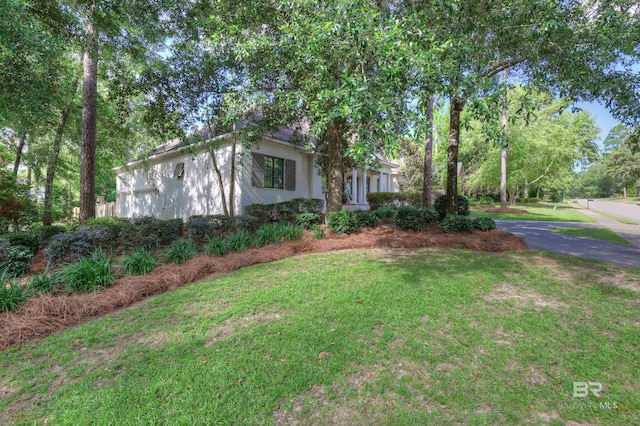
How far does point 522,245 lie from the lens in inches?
286

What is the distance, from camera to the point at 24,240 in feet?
19.2

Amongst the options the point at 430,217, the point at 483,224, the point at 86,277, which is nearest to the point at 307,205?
the point at 430,217

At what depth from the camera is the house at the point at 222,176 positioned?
11.7 meters

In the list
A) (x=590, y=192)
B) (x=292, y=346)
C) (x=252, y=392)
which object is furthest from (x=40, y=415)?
(x=590, y=192)

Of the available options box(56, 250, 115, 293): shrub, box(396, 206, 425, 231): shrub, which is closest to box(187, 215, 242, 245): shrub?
box(56, 250, 115, 293): shrub

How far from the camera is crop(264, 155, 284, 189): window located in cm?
1245

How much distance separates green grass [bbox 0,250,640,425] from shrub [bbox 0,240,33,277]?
2961mm

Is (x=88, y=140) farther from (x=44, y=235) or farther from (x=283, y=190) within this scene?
(x=283, y=190)

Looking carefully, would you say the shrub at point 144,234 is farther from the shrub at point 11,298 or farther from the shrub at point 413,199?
the shrub at point 413,199

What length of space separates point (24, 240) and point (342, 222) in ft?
23.8

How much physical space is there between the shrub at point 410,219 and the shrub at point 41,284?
26.7 feet

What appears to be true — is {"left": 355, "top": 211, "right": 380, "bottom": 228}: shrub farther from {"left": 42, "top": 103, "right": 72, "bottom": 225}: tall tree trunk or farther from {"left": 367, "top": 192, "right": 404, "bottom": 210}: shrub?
{"left": 42, "top": 103, "right": 72, "bottom": 225}: tall tree trunk

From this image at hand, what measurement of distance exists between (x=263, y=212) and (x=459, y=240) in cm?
666

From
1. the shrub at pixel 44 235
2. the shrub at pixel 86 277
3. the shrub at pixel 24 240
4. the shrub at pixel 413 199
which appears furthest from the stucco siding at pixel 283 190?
the shrub at pixel 413 199
